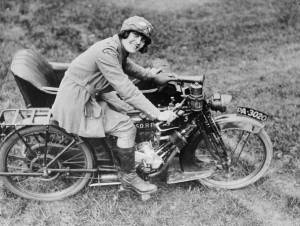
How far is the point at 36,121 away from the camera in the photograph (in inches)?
153

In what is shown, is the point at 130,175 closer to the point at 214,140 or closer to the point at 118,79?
the point at 214,140

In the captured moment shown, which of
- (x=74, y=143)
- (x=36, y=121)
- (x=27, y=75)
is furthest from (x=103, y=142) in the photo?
(x=27, y=75)

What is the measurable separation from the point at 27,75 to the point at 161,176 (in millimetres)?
1827

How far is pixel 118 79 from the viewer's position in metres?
3.51

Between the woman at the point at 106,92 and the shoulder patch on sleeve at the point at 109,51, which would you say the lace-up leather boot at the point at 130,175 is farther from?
the shoulder patch on sleeve at the point at 109,51

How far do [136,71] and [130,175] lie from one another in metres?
1.14

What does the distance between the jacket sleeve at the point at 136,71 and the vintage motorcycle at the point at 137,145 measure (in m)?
0.18

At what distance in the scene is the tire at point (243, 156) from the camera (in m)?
4.10

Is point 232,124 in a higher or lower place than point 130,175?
higher

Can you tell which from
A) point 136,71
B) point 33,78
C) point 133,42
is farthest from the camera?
point 136,71

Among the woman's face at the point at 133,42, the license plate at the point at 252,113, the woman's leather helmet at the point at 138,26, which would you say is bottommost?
the license plate at the point at 252,113

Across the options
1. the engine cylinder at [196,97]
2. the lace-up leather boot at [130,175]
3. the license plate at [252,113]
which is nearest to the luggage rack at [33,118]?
the lace-up leather boot at [130,175]

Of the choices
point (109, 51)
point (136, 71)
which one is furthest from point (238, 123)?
point (109, 51)

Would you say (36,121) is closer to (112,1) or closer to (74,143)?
(74,143)
